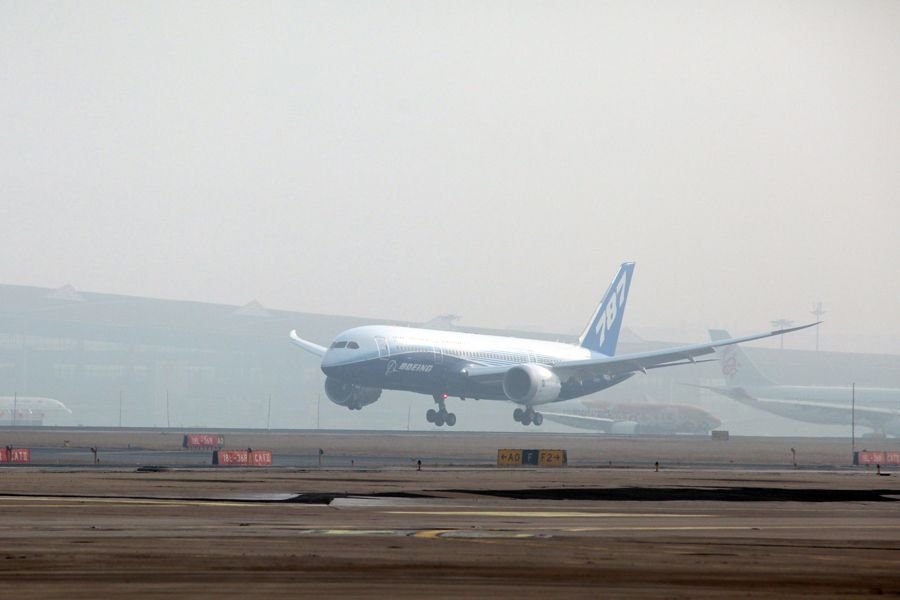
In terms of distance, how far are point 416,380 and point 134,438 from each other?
60.2ft

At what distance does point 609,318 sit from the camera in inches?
4456

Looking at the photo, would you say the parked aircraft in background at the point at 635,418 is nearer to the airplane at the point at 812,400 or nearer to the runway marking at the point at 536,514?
the airplane at the point at 812,400

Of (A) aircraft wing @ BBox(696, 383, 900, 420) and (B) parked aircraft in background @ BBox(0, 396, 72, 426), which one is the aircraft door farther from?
(B) parked aircraft in background @ BBox(0, 396, 72, 426)

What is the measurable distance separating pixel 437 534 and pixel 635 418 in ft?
363

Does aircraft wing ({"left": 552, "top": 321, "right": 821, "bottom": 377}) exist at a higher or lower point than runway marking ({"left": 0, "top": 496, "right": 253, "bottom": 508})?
higher

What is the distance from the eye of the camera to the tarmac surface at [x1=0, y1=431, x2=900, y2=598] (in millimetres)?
15461

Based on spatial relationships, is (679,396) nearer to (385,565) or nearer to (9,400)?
(9,400)

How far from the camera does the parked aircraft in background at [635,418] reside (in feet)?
428

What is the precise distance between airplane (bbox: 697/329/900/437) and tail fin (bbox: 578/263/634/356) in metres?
19.5

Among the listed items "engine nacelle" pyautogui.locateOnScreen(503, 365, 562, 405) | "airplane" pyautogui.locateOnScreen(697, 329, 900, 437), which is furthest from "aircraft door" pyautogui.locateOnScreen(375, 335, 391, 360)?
"airplane" pyautogui.locateOnScreen(697, 329, 900, 437)

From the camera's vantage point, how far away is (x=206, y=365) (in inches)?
7766

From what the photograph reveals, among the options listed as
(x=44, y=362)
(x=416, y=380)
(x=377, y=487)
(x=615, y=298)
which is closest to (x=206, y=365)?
(x=44, y=362)

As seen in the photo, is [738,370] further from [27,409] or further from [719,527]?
[719,527]

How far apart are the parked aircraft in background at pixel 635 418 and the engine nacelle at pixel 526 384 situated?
1405 inches
